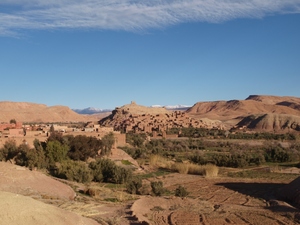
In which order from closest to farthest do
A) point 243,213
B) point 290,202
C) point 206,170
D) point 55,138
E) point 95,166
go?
point 243,213, point 290,202, point 95,166, point 206,170, point 55,138

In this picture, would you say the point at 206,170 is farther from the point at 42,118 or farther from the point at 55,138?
the point at 42,118

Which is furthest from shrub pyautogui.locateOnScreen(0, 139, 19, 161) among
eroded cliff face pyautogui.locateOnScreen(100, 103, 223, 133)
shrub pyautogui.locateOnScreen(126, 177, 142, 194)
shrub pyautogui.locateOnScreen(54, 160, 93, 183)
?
eroded cliff face pyautogui.locateOnScreen(100, 103, 223, 133)

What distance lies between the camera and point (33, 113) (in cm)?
14112

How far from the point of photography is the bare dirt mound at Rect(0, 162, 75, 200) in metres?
18.8

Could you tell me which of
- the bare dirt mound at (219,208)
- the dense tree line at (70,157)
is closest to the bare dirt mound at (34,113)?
the dense tree line at (70,157)

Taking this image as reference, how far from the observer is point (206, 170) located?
3525 cm

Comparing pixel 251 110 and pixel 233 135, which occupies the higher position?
pixel 251 110

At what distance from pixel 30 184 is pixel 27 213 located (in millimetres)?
10726

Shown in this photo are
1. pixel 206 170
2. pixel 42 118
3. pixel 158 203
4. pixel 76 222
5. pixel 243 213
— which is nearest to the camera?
pixel 76 222

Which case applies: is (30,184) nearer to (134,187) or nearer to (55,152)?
(134,187)

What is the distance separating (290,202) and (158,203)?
8.06 metres

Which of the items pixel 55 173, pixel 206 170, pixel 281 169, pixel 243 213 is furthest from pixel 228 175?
pixel 243 213

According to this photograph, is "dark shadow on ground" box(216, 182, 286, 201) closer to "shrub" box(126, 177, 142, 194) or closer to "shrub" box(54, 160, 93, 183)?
"shrub" box(126, 177, 142, 194)

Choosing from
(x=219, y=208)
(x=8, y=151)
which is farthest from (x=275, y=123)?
(x=219, y=208)
